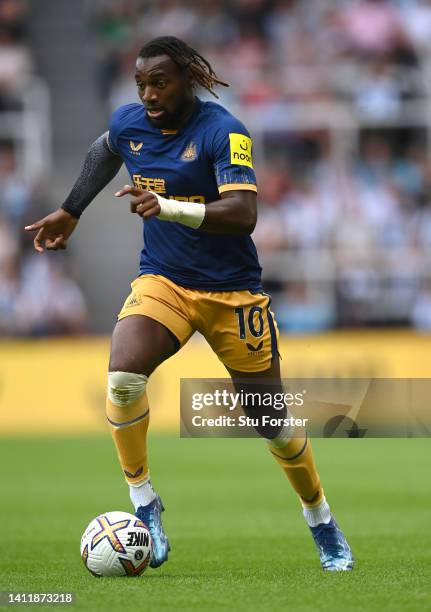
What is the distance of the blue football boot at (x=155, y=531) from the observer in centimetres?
643

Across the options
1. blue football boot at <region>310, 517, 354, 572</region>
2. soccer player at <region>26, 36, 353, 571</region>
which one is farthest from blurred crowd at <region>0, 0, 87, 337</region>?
blue football boot at <region>310, 517, 354, 572</region>

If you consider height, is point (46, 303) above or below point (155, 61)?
below

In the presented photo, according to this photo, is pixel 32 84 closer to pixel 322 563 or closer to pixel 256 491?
pixel 256 491

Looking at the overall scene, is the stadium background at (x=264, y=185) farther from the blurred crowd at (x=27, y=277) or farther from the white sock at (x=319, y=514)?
the white sock at (x=319, y=514)

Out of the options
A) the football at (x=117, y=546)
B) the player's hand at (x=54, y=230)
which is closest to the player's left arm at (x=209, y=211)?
the player's hand at (x=54, y=230)

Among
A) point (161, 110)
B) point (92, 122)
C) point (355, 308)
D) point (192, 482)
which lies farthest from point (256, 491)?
point (92, 122)

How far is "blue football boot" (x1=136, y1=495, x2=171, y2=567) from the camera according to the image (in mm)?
6434

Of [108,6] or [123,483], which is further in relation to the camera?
[108,6]

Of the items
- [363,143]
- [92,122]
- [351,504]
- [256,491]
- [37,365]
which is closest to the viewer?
[351,504]

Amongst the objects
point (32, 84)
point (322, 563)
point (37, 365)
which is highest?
point (32, 84)

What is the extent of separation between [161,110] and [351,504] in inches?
178

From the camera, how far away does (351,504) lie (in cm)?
1005

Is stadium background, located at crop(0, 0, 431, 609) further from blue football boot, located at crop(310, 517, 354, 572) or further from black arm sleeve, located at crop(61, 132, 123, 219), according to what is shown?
blue football boot, located at crop(310, 517, 354, 572)

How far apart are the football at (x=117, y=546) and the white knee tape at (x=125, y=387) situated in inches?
21.7
